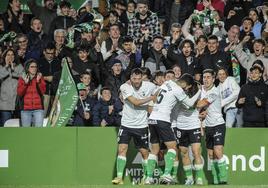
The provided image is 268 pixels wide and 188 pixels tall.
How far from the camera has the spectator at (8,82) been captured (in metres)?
19.8

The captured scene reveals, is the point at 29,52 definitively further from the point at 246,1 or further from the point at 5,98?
the point at 246,1

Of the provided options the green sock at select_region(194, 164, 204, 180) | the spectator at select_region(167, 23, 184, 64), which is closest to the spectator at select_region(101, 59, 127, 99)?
the spectator at select_region(167, 23, 184, 64)

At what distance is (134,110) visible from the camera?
18.2 metres

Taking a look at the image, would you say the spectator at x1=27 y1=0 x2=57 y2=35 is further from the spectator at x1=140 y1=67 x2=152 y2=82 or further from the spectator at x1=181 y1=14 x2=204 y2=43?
the spectator at x1=140 y1=67 x2=152 y2=82

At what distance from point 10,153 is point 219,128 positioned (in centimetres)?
438

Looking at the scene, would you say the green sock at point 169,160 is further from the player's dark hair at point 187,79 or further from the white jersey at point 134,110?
the player's dark hair at point 187,79

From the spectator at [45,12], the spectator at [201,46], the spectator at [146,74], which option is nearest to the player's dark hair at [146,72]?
the spectator at [146,74]

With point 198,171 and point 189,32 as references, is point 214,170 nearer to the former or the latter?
point 198,171

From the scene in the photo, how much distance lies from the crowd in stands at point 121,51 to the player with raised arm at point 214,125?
0.96 m

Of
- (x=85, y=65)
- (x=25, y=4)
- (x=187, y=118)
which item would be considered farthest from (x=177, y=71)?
(x=25, y=4)

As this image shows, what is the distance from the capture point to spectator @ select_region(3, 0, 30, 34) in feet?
72.9

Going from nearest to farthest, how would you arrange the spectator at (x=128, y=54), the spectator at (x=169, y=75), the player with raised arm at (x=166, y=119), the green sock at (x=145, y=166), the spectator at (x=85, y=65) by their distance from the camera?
the player with raised arm at (x=166, y=119) < the green sock at (x=145, y=166) < the spectator at (x=169, y=75) < the spectator at (x=85, y=65) < the spectator at (x=128, y=54)

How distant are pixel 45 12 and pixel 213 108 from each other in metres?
6.23

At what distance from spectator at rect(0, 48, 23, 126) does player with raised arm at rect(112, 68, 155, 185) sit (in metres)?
2.92
